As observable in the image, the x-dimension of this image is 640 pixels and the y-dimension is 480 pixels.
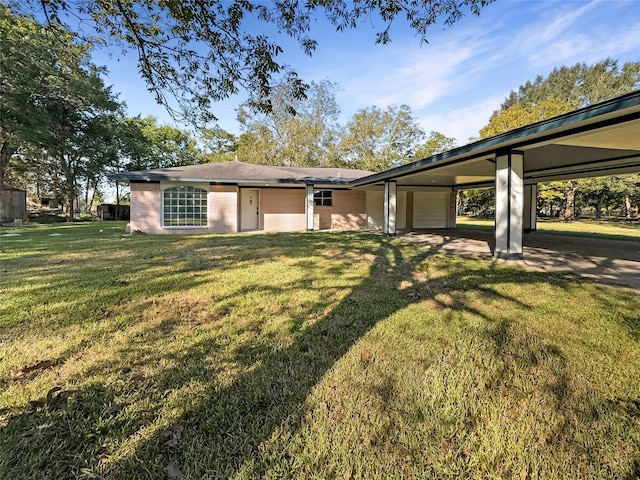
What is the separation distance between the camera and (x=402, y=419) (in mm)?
A: 2029

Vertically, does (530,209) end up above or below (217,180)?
below

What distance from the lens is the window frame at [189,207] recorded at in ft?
45.4

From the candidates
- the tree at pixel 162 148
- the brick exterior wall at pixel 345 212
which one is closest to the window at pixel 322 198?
the brick exterior wall at pixel 345 212

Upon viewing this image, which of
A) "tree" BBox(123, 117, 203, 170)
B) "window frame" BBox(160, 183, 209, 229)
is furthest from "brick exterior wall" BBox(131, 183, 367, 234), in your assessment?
"tree" BBox(123, 117, 203, 170)

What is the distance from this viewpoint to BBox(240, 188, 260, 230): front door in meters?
16.3

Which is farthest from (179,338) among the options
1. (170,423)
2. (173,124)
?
(173,124)

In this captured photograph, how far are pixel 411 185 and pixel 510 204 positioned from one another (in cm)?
950

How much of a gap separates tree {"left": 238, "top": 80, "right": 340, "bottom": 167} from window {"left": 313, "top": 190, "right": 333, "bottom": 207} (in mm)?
15032

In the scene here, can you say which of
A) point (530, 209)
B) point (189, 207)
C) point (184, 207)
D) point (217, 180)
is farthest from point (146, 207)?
point (530, 209)

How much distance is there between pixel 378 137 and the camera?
3275 centimetres

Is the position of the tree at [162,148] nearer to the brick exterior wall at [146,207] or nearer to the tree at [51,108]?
the tree at [51,108]

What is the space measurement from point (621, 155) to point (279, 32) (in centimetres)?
968

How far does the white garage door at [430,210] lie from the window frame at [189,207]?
11.3 m

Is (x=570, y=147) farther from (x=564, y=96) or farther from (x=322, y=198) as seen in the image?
(x=564, y=96)
